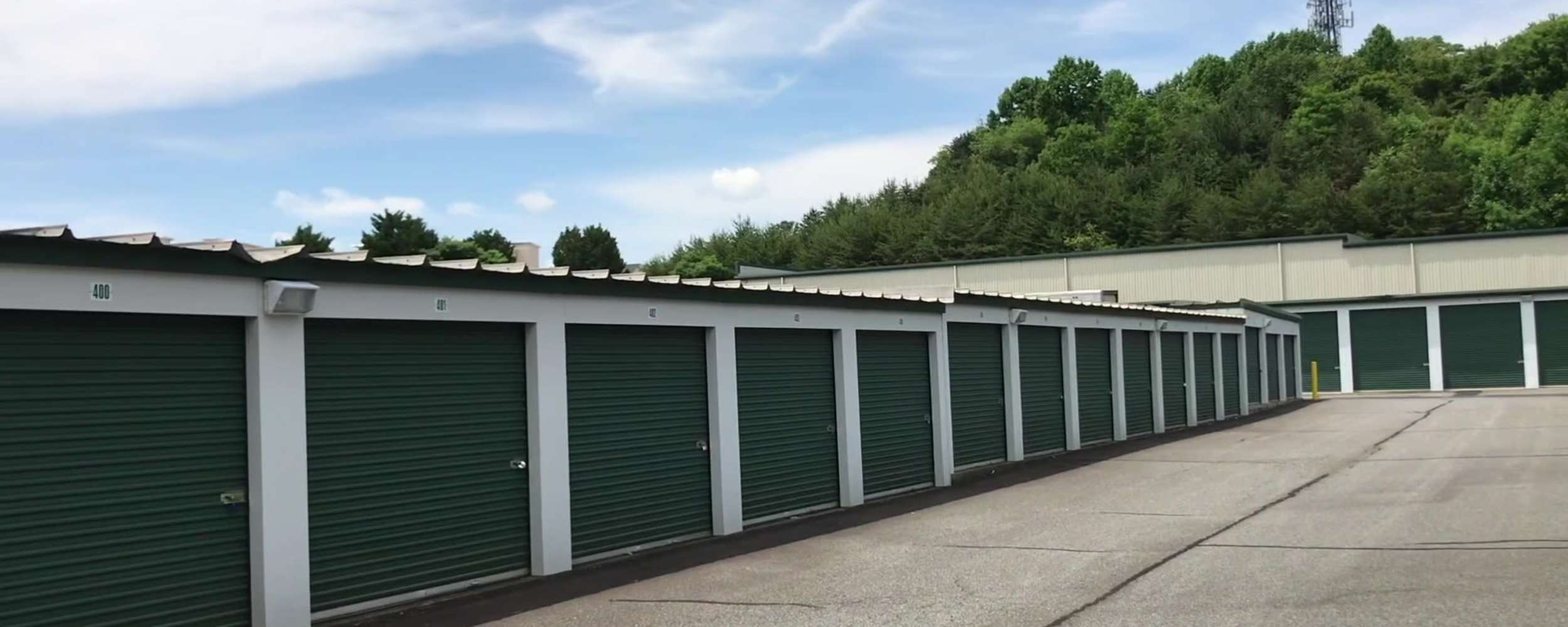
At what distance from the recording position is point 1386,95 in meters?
86.6

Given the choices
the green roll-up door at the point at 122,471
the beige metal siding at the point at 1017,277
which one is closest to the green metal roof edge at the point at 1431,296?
the beige metal siding at the point at 1017,277

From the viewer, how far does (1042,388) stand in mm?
22312

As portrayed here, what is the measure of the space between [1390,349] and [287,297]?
1679 inches

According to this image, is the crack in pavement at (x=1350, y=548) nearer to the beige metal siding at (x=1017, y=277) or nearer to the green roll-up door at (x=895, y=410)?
the green roll-up door at (x=895, y=410)

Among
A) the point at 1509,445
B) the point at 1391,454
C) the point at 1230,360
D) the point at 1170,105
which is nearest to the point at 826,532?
the point at 1391,454

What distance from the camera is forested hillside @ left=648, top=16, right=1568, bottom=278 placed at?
67875 millimetres

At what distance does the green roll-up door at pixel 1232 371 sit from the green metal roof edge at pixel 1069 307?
1993mm

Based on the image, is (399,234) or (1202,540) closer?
(1202,540)

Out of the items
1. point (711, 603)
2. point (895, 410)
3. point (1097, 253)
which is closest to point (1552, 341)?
point (1097, 253)

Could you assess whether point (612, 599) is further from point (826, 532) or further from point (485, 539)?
point (826, 532)

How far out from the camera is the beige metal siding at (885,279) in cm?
5554

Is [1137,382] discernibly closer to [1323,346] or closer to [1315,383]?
[1315,383]

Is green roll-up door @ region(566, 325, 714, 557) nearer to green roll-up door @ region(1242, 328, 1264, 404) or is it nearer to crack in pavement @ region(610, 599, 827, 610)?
crack in pavement @ region(610, 599, 827, 610)

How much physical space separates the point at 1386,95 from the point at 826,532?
274 feet
